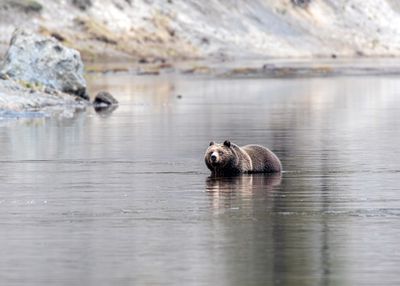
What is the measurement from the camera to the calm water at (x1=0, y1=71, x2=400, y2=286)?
13719 millimetres

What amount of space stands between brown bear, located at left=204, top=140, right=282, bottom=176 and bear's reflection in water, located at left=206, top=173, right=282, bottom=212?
0.67 ft

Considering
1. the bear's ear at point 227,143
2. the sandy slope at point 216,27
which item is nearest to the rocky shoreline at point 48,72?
the bear's ear at point 227,143

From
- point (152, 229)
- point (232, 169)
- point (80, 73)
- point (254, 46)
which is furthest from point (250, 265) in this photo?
point (254, 46)

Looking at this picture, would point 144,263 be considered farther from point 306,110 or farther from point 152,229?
point 306,110

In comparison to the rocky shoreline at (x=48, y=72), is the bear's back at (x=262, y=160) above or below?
below

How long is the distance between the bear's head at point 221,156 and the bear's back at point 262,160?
0.52 metres

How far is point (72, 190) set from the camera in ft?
67.5

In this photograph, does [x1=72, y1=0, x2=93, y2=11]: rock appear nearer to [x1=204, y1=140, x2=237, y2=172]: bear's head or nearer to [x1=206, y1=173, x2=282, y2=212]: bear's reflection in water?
[x1=204, y1=140, x2=237, y2=172]: bear's head

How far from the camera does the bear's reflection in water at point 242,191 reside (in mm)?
18625

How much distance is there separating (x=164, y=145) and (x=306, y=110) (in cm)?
1520

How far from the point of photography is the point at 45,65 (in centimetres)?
4659

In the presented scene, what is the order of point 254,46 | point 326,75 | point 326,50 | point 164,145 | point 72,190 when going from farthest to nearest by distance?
point 326,50 < point 254,46 < point 326,75 < point 164,145 < point 72,190

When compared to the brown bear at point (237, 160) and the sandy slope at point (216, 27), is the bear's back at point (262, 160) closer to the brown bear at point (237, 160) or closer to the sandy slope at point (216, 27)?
the brown bear at point (237, 160)

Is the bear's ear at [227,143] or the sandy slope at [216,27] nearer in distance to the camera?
the bear's ear at [227,143]
